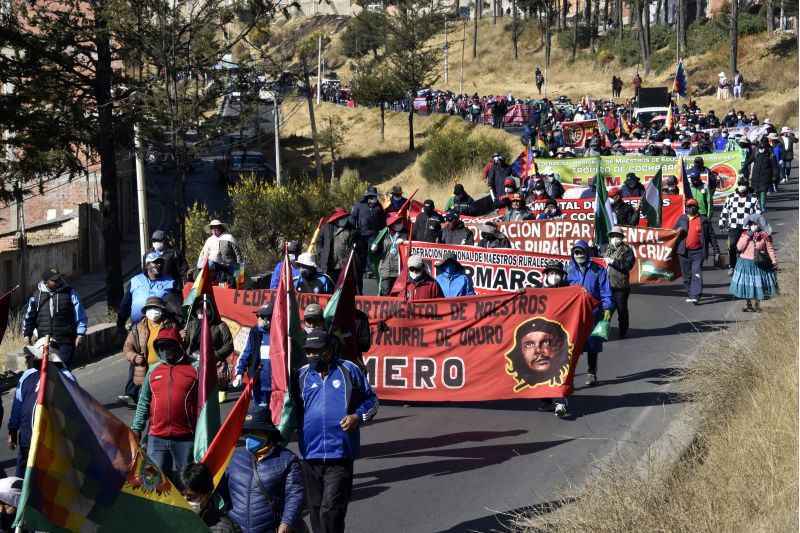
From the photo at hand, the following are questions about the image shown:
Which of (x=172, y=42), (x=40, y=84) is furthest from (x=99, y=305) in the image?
(x=172, y=42)

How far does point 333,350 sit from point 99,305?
18.8 metres

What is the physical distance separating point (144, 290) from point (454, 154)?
3583 centimetres

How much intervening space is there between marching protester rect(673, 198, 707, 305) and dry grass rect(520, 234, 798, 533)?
618cm

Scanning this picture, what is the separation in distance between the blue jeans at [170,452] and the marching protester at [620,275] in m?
8.38

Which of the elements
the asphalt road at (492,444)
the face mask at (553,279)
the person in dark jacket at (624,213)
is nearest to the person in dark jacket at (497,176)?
the person in dark jacket at (624,213)

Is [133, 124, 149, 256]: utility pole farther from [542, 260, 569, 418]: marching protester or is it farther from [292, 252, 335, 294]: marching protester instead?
[542, 260, 569, 418]: marching protester

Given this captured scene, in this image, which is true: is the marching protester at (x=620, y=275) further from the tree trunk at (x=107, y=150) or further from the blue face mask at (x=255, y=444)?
the blue face mask at (x=255, y=444)

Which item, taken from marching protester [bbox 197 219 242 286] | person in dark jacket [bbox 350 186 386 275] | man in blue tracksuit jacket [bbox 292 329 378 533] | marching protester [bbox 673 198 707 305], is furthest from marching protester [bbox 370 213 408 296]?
Result: man in blue tracksuit jacket [bbox 292 329 378 533]

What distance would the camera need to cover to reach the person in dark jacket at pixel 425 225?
19.0 meters

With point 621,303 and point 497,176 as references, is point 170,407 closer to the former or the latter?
point 621,303

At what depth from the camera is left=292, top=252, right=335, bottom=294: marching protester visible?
44.0ft

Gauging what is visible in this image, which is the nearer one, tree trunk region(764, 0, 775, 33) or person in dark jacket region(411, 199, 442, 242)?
person in dark jacket region(411, 199, 442, 242)

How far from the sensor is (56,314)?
42.8ft

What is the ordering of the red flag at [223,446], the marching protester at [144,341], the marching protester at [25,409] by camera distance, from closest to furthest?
the red flag at [223,446]
the marching protester at [25,409]
the marching protester at [144,341]
